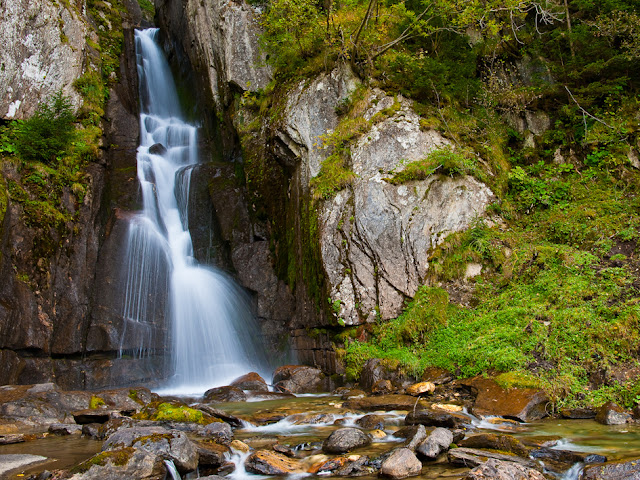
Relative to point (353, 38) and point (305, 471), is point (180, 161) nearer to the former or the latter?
point (353, 38)

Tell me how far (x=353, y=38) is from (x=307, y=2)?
63.4 inches

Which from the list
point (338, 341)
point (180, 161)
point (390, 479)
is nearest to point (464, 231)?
point (338, 341)

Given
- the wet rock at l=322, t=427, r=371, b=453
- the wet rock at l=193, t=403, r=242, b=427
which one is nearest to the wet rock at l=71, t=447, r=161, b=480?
the wet rock at l=322, t=427, r=371, b=453

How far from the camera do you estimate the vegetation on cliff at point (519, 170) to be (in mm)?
7293

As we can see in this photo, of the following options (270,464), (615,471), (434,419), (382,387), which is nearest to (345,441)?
(270,464)

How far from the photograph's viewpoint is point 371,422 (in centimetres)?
598

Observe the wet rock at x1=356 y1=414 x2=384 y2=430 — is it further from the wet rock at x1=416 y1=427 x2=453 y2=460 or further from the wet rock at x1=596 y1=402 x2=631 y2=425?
the wet rock at x1=596 y1=402 x2=631 y2=425

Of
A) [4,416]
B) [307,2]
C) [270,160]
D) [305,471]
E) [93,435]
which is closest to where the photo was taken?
[305,471]

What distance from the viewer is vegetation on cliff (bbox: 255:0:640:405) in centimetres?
729

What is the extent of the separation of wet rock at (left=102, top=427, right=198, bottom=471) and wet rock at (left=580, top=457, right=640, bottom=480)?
367 centimetres

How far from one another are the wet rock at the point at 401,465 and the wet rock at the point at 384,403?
2425 mm

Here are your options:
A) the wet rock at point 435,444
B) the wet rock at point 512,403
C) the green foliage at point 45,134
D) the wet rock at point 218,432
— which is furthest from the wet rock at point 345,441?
the green foliage at point 45,134

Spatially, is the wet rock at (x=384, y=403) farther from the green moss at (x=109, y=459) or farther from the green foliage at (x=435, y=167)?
the green foliage at (x=435, y=167)

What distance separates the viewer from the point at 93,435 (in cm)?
597
